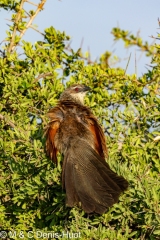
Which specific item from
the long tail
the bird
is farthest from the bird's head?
the long tail

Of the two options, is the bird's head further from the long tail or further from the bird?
the long tail

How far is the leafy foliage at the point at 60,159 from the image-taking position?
435 centimetres

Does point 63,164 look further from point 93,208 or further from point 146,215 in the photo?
point 146,215

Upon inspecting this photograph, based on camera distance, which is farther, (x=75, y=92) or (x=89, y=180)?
(x=75, y=92)

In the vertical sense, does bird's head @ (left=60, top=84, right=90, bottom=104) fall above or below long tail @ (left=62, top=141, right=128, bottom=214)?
above

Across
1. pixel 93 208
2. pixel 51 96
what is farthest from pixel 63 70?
pixel 93 208

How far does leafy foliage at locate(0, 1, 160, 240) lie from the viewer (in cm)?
435

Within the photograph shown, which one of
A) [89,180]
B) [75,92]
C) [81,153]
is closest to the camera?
[89,180]

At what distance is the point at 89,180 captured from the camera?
4.77m

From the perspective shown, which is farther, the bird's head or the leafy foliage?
the bird's head

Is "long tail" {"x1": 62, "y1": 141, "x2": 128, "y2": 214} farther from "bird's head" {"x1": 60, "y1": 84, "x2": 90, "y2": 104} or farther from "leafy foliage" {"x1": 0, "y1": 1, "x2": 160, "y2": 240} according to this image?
"bird's head" {"x1": 60, "y1": 84, "x2": 90, "y2": 104}

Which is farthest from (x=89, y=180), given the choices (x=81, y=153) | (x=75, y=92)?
(x=75, y=92)

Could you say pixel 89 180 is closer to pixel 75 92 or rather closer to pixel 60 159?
pixel 60 159

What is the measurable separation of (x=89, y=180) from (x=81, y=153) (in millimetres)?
325
